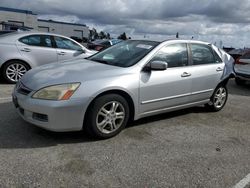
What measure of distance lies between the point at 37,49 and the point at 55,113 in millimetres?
5074

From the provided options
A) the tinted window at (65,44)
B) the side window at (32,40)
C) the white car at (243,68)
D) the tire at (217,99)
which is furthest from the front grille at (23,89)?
the white car at (243,68)

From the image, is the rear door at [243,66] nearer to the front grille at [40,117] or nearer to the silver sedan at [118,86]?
the silver sedan at [118,86]

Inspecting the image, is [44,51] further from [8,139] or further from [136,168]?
[136,168]

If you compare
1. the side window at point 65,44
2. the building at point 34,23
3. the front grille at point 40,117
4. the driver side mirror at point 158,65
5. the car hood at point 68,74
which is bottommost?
the front grille at point 40,117

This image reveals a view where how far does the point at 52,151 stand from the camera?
150 inches

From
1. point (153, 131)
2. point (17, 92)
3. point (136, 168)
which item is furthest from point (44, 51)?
point (136, 168)

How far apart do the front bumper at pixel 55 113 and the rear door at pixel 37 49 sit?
4.52 metres

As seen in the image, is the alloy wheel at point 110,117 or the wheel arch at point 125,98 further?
the alloy wheel at point 110,117

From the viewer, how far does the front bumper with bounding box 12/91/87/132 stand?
380 cm

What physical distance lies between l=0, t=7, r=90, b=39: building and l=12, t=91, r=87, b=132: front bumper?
3095cm

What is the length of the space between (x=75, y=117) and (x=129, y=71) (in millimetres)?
1081

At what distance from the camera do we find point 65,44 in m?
8.96

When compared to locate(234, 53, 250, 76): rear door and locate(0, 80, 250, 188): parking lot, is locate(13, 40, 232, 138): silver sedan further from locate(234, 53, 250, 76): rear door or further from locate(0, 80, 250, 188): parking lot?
locate(234, 53, 250, 76): rear door

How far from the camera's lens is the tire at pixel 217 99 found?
6.03m
